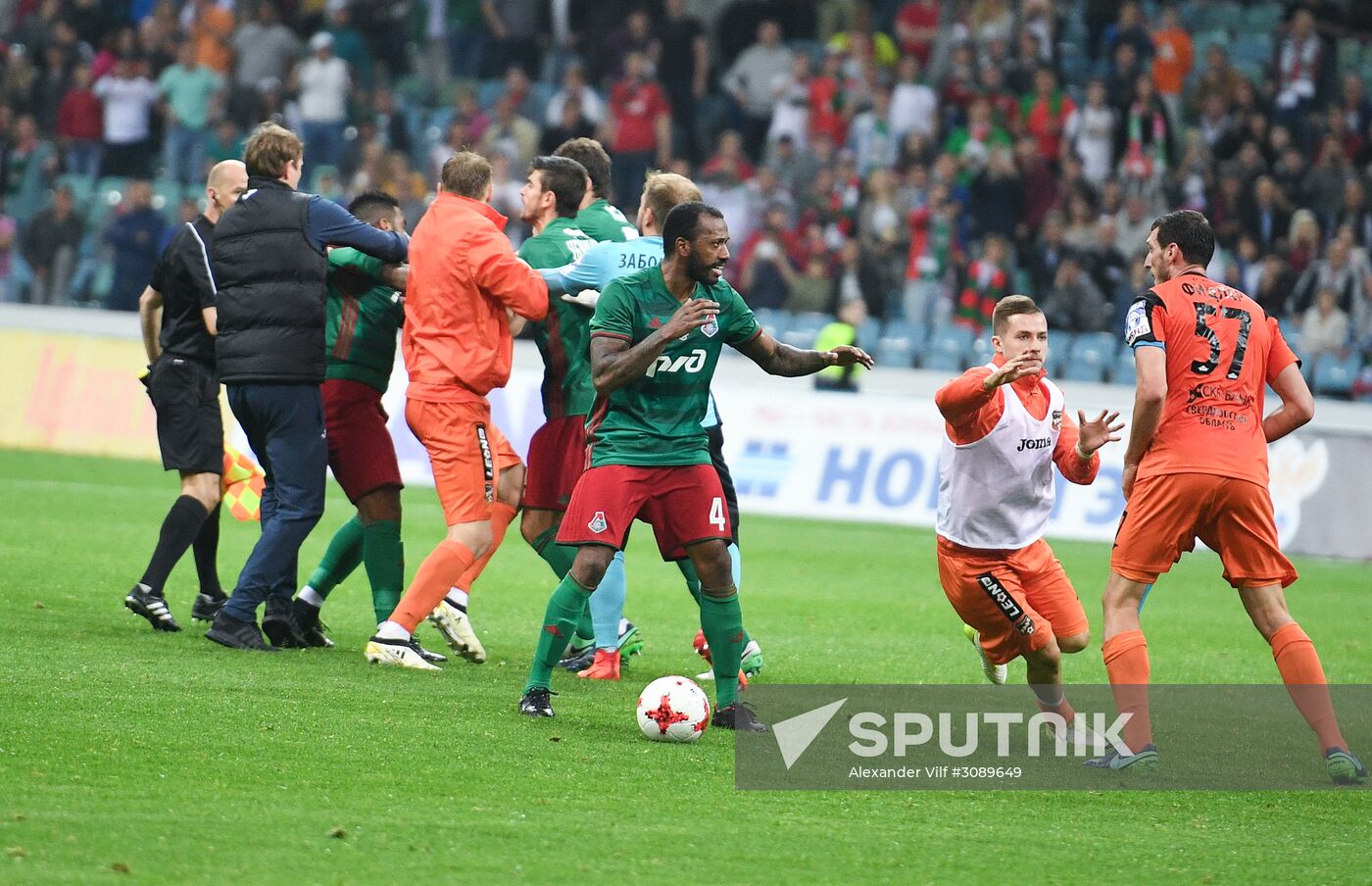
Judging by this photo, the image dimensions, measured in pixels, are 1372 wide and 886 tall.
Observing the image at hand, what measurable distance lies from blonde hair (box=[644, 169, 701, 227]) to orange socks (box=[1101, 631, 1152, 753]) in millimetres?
2825

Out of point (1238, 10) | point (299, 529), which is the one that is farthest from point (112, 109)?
point (299, 529)

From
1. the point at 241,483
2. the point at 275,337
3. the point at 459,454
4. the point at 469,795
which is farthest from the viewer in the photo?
the point at 241,483

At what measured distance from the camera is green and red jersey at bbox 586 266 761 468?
6.86 metres

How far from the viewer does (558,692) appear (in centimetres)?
783

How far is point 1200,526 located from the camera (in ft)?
22.6

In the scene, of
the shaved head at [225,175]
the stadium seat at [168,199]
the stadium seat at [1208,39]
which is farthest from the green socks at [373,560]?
the stadium seat at [1208,39]

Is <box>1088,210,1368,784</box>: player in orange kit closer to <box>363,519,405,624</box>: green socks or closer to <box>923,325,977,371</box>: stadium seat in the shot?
<box>363,519,405,624</box>: green socks

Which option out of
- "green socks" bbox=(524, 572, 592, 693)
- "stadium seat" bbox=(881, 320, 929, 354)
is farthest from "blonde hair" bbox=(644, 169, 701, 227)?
"stadium seat" bbox=(881, 320, 929, 354)

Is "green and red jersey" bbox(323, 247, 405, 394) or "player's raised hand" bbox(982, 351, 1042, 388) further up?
"player's raised hand" bbox(982, 351, 1042, 388)

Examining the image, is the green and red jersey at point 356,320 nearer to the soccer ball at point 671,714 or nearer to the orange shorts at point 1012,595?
the soccer ball at point 671,714

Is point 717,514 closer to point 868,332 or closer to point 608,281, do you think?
point 608,281

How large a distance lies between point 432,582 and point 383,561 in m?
0.86

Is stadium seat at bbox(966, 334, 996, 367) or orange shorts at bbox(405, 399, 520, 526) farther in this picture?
stadium seat at bbox(966, 334, 996, 367)

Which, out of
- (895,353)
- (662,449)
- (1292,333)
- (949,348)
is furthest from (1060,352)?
(662,449)
